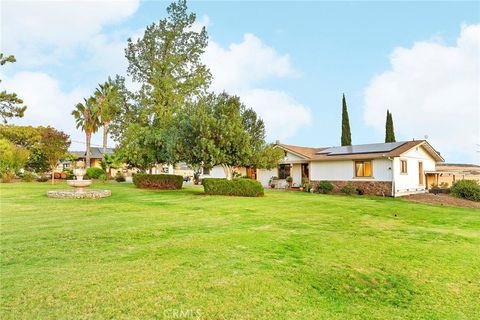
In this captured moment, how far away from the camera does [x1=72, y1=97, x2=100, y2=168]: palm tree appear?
42.0 meters

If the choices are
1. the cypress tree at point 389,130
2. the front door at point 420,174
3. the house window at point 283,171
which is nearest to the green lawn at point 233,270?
the front door at point 420,174

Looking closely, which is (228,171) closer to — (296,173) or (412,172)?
(296,173)

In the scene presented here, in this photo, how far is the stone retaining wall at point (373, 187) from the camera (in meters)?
21.4

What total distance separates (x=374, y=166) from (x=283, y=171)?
840 cm

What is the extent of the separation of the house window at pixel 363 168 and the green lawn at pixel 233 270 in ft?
43.9

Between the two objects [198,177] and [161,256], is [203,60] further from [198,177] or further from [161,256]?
[161,256]

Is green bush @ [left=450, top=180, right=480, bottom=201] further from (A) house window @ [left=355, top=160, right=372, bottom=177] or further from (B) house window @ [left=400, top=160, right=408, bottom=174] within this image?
(A) house window @ [left=355, top=160, right=372, bottom=177]

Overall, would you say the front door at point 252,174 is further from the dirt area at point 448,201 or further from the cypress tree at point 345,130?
the cypress tree at point 345,130

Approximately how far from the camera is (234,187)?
18.7 metres

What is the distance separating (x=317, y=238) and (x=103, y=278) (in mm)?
4944

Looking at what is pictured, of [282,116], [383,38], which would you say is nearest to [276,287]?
[383,38]

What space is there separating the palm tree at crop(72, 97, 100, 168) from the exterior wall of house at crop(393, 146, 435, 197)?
3710cm

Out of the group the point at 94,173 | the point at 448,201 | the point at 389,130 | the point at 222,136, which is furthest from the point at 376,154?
the point at 94,173

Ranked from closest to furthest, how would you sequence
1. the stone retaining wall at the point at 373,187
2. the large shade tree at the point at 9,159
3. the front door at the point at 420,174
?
the stone retaining wall at the point at 373,187
the front door at the point at 420,174
the large shade tree at the point at 9,159
